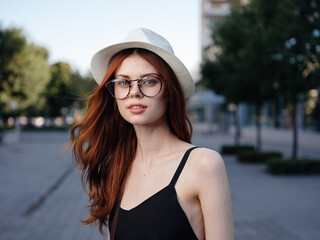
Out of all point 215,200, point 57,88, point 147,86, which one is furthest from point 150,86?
point 57,88

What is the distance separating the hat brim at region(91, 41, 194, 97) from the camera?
1.49 meters

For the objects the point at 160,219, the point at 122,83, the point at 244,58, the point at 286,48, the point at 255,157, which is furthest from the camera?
the point at 255,157

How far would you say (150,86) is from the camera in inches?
59.1

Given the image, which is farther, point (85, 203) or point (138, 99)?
point (85, 203)

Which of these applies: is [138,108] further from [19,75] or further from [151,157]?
[19,75]

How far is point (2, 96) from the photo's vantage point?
78.7 ft

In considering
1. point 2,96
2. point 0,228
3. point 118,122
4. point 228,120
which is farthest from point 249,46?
point 228,120

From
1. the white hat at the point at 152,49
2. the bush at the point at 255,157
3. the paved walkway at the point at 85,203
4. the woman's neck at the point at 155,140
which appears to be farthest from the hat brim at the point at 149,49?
the bush at the point at 255,157

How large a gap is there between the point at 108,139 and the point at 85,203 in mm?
5361

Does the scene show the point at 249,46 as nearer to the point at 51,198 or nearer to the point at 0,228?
the point at 51,198

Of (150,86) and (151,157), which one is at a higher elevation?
(150,86)

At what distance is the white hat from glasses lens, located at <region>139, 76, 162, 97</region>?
0.35ft

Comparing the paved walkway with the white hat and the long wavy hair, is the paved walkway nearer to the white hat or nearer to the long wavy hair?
the long wavy hair

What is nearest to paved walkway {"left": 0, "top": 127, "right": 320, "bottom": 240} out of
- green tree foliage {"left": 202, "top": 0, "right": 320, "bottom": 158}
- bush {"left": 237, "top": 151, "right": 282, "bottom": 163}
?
bush {"left": 237, "top": 151, "right": 282, "bottom": 163}
